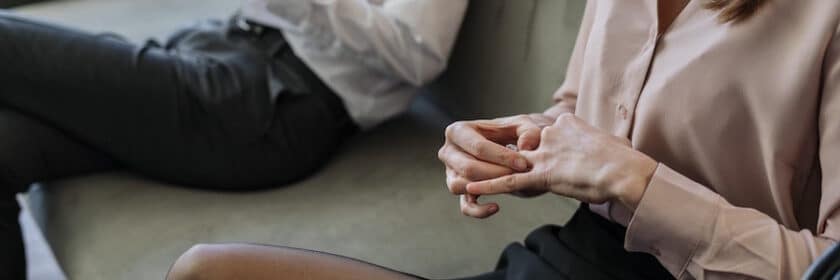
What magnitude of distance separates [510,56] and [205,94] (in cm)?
43

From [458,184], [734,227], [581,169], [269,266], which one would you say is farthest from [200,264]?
[734,227]

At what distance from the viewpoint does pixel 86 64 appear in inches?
48.8

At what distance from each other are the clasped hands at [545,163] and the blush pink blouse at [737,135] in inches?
1.0

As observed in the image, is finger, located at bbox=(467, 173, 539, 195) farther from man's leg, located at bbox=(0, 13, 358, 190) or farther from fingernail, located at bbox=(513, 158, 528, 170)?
man's leg, located at bbox=(0, 13, 358, 190)

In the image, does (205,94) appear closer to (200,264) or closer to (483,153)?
(200,264)

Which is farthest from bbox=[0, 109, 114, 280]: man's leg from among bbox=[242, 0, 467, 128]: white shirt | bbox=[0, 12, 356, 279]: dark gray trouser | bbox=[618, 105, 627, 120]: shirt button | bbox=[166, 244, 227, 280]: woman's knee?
bbox=[618, 105, 627, 120]: shirt button

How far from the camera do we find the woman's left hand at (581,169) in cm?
75

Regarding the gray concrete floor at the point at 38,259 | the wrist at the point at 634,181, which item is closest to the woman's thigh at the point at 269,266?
the wrist at the point at 634,181

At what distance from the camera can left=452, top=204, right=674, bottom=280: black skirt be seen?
0.87 metres

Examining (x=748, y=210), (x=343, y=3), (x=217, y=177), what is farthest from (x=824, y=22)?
(x=217, y=177)

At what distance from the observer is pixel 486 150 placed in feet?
2.73

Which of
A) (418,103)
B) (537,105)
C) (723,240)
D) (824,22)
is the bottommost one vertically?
(418,103)

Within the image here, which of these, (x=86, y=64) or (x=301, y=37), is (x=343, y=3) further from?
(x=86, y=64)

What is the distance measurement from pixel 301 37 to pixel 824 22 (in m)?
0.81
